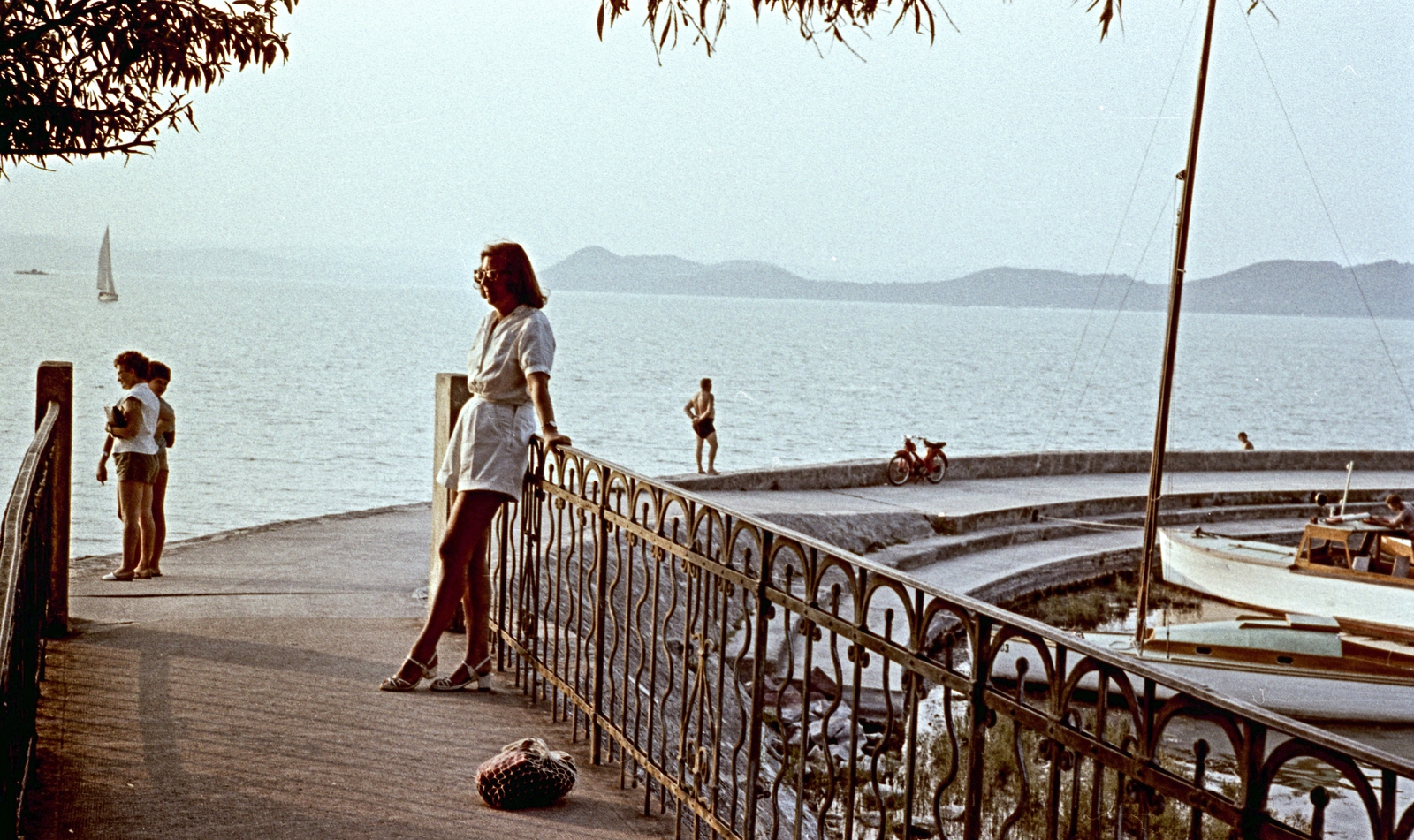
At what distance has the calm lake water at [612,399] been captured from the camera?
5228 centimetres

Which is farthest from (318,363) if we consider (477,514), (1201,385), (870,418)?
(477,514)

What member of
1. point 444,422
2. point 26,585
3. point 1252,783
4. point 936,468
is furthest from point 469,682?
point 936,468

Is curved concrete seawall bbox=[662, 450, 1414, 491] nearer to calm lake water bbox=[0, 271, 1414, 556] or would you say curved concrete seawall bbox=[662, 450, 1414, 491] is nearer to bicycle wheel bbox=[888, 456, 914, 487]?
bicycle wheel bbox=[888, 456, 914, 487]

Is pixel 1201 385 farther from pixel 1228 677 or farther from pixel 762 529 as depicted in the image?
pixel 762 529

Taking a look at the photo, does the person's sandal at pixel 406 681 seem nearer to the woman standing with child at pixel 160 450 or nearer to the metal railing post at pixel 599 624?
the metal railing post at pixel 599 624

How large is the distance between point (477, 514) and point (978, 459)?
79.4ft

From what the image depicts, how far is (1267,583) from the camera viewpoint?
879 inches

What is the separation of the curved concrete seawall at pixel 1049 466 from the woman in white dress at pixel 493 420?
14334mm

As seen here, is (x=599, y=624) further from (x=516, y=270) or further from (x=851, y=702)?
(x=516, y=270)

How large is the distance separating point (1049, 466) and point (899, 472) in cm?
544

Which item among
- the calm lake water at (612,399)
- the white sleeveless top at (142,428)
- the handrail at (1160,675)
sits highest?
the handrail at (1160,675)

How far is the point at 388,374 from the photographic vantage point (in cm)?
9731

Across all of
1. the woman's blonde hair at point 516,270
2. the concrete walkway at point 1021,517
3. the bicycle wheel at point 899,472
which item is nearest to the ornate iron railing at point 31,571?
the woman's blonde hair at point 516,270

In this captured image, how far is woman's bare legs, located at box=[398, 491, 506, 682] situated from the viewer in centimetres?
591
